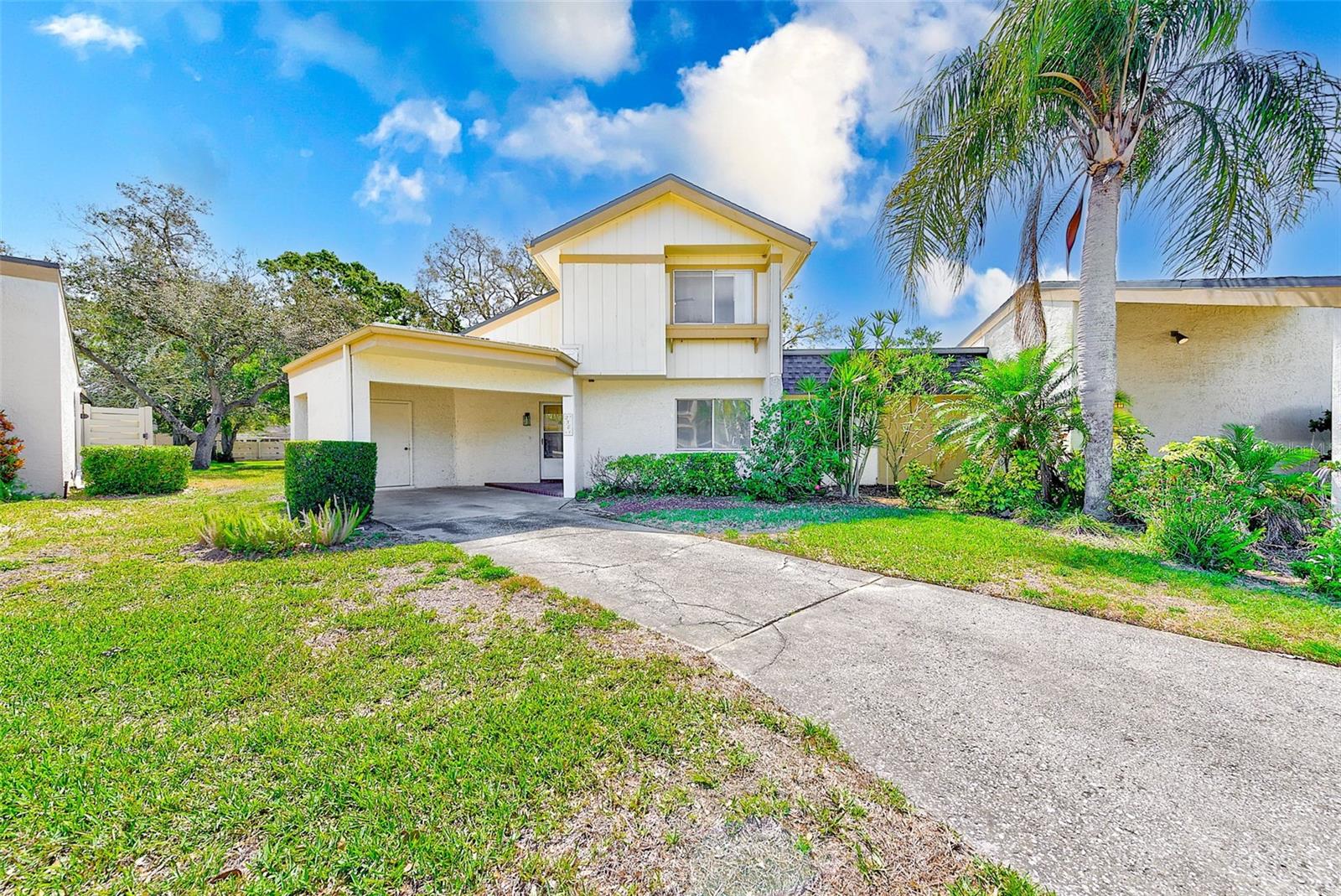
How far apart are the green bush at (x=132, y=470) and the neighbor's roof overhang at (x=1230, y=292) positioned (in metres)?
18.7

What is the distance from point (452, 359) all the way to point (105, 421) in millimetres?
12297

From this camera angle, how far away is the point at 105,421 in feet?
42.5

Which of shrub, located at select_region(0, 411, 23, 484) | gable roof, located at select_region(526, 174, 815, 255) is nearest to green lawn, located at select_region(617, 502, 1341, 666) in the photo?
gable roof, located at select_region(526, 174, 815, 255)

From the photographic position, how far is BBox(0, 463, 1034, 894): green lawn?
1.70 metres

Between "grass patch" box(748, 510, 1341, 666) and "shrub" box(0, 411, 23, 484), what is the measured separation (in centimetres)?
1347

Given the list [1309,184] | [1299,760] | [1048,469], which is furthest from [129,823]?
[1309,184]

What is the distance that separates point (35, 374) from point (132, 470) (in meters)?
2.29

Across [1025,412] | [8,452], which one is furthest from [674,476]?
[8,452]

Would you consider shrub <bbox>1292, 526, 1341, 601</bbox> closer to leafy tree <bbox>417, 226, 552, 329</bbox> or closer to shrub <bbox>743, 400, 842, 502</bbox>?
shrub <bbox>743, 400, 842, 502</bbox>

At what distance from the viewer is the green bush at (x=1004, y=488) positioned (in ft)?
26.5

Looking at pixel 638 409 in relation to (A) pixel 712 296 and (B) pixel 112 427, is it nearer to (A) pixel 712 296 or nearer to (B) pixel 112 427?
(A) pixel 712 296

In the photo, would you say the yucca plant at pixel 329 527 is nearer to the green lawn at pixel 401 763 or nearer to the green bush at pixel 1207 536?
the green lawn at pixel 401 763

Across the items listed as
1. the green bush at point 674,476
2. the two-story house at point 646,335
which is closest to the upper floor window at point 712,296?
the two-story house at point 646,335

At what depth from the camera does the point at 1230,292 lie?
311 inches
